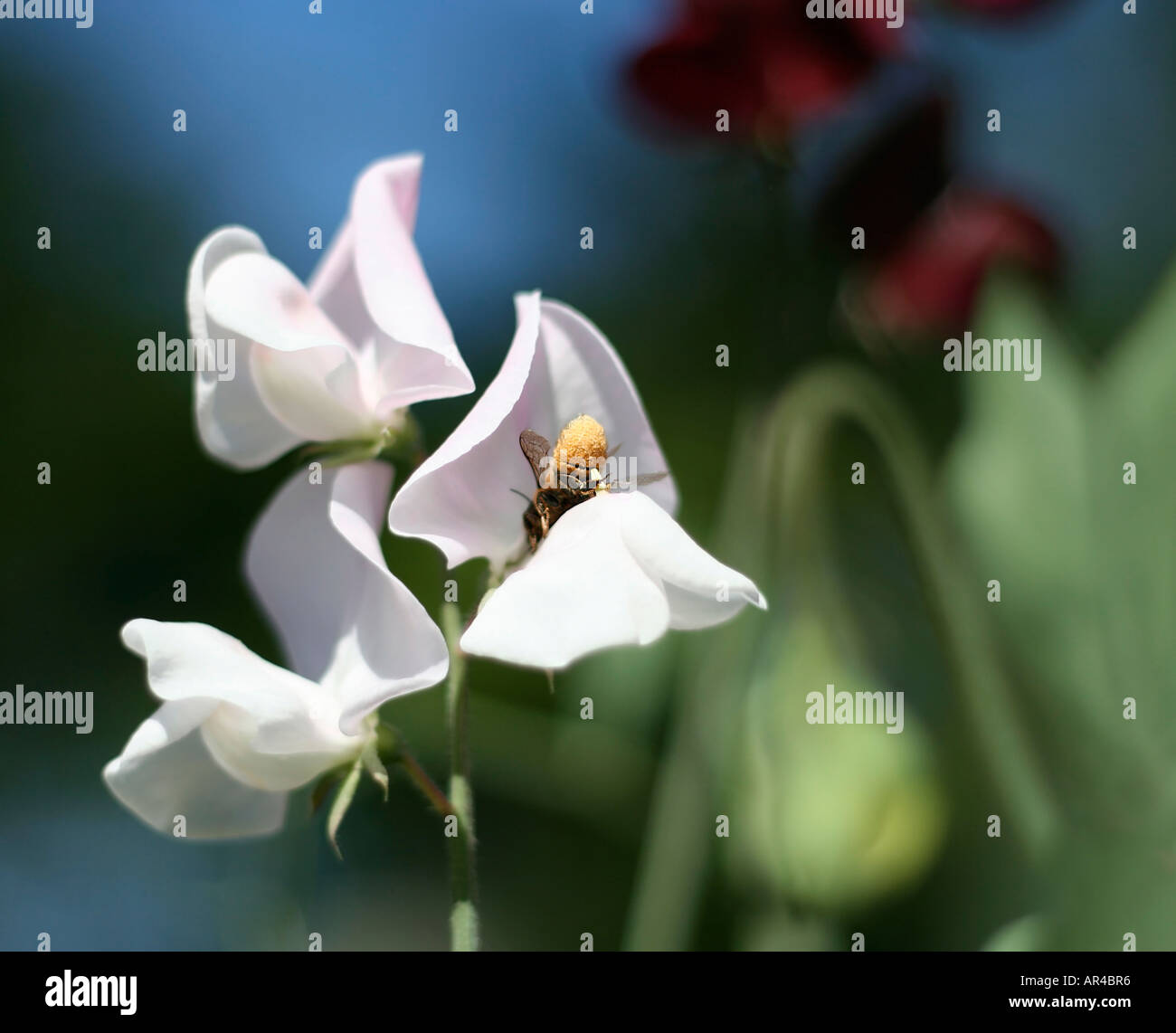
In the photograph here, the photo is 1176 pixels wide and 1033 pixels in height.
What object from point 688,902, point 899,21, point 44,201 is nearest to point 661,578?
point 688,902

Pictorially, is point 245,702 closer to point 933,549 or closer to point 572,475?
point 572,475

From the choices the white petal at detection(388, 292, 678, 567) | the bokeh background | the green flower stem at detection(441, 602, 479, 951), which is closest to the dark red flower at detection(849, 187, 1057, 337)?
the bokeh background

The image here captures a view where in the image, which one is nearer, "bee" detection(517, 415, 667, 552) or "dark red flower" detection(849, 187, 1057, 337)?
"bee" detection(517, 415, 667, 552)

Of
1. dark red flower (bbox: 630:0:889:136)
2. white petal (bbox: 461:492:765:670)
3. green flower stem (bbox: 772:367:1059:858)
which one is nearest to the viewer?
white petal (bbox: 461:492:765:670)

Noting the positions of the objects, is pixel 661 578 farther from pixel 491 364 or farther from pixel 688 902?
pixel 491 364

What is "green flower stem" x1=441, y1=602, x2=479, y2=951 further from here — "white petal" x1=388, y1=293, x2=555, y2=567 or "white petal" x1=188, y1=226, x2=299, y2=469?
"white petal" x1=188, y1=226, x2=299, y2=469

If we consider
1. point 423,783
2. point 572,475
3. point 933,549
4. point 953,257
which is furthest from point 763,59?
point 423,783

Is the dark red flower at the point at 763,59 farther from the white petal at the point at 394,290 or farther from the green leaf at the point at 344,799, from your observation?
the green leaf at the point at 344,799
